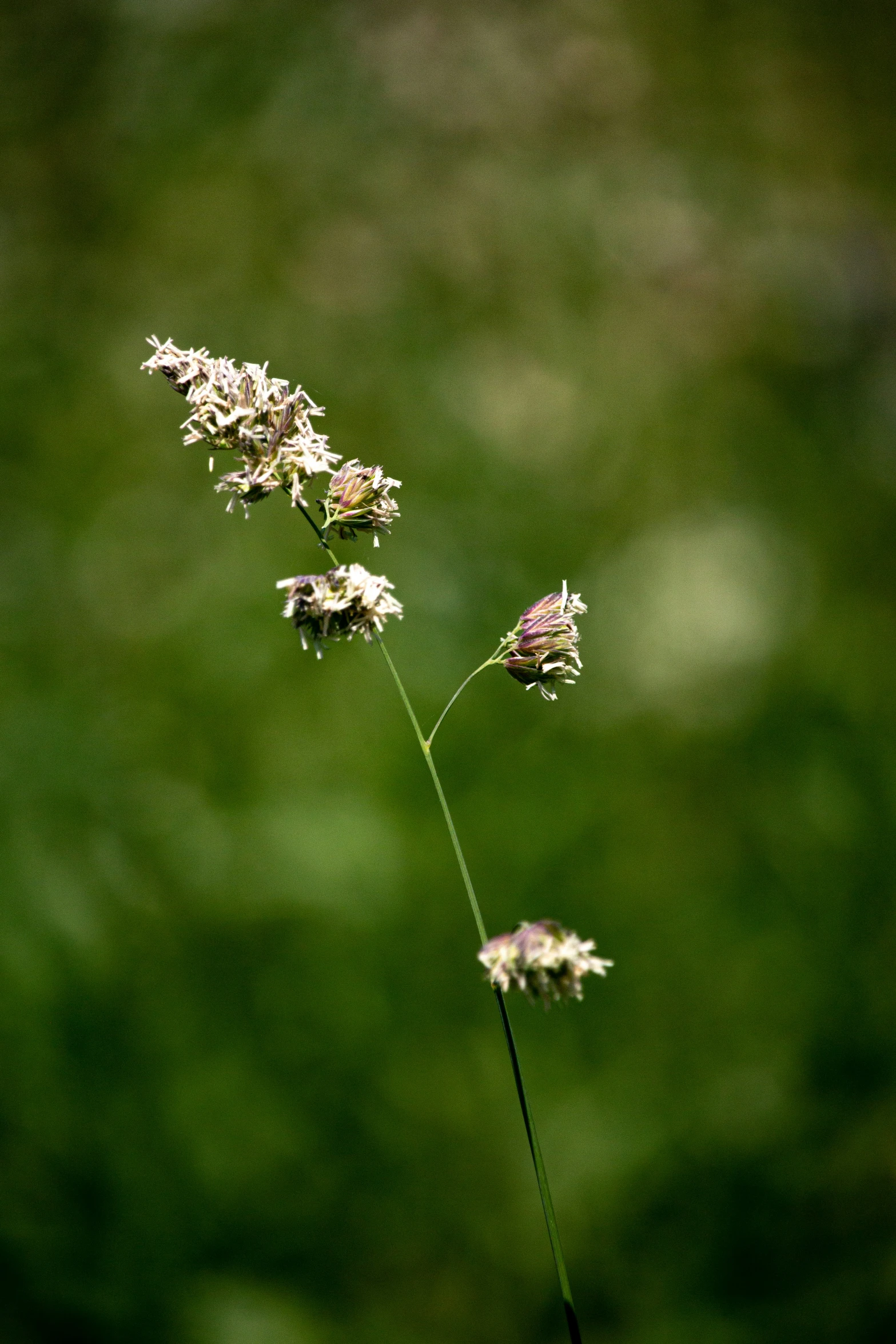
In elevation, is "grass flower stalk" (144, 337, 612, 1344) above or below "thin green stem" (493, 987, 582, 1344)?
above

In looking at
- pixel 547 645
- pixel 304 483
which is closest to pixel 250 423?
pixel 304 483

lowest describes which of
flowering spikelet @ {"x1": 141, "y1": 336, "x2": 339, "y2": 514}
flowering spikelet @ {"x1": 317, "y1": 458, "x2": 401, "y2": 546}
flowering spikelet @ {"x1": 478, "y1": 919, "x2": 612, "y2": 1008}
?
flowering spikelet @ {"x1": 478, "y1": 919, "x2": 612, "y2": 1008}

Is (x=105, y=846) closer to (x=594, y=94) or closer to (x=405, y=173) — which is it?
(x=405, y=173)

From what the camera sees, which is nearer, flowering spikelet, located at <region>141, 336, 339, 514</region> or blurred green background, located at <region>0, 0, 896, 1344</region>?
flowering spikelet, located at <region>141, 336, 339, 514</region>

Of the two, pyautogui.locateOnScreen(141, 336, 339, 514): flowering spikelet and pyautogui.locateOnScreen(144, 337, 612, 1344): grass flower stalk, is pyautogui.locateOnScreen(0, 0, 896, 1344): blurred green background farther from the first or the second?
pyautogui.locateOnScreen(141, 336, 339, 514): flowering spikelet

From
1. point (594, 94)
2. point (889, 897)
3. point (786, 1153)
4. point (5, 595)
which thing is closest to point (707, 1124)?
point (786, 1153)

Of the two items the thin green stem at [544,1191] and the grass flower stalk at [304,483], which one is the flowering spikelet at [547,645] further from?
the thin green stem at [544,1191]

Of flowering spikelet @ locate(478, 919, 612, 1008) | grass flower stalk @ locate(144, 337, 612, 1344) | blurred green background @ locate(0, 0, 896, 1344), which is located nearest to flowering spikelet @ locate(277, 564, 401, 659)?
grass flower stalk @ locate(144, 337, 612, 1344)

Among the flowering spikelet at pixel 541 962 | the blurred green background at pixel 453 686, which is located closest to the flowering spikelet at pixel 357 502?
the flowering spikelet at pixel 541 962
